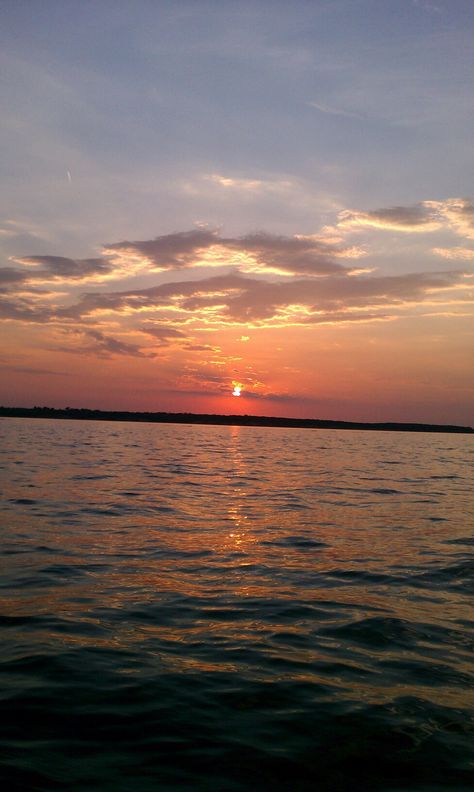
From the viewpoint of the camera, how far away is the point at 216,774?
560 centimetres

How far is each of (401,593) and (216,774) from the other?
6918 millimetres

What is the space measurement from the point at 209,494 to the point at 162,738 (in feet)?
64.2

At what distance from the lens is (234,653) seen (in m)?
8.47

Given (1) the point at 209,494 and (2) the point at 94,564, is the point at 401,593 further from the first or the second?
(1) the point at 209,494

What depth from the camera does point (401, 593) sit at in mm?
11711

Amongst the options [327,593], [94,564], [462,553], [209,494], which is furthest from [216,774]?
[209,494]

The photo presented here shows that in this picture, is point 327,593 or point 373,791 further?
point 327,593

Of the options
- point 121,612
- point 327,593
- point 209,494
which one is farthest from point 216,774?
point 209,494

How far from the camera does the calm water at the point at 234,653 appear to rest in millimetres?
5785

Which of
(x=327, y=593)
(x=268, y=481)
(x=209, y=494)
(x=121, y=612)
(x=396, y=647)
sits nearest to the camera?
(x=396, y=647)

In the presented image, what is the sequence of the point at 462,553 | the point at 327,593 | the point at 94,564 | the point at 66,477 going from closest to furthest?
1. the point at 327,593
2. the point at 94,564
3. the point at 462,553
4. the point at 66,477

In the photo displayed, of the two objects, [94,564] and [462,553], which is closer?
[94,564]

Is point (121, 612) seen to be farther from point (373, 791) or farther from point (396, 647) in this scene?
point (373, 791)

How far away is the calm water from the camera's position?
579 centimetres
